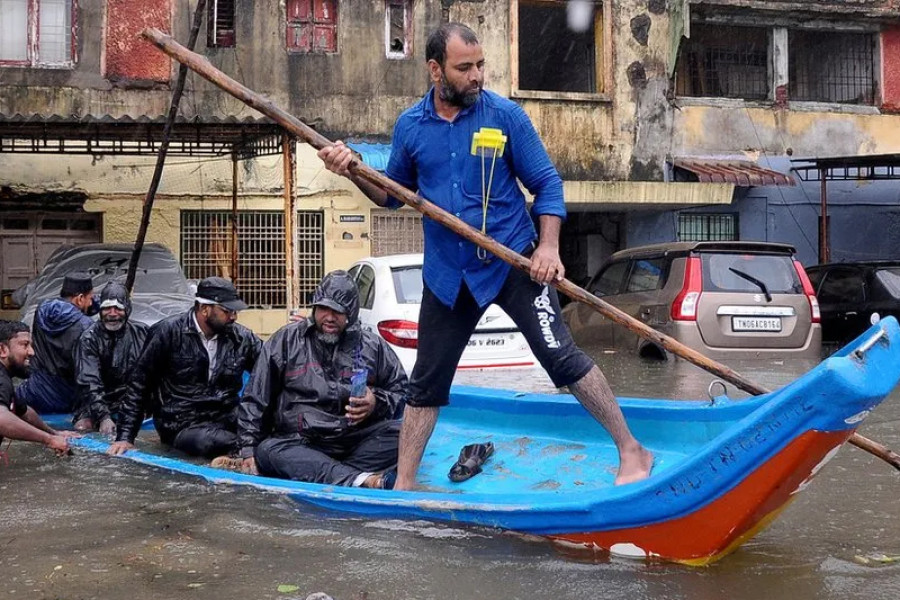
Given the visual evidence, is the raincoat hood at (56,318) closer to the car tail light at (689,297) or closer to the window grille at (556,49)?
the car tail light at (689,297)

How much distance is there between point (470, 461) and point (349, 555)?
3.93 ft

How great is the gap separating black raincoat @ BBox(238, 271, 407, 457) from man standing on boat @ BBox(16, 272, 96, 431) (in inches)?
110

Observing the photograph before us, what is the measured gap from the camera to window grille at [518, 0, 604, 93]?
19.3 metres

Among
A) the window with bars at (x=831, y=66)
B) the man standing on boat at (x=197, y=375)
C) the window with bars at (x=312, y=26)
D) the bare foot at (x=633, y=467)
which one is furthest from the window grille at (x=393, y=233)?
the bare foot at (x=633, y=467)

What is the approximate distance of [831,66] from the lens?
21172mm

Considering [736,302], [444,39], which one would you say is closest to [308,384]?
[444,39]

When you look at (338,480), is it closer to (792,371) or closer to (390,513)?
(390,513)

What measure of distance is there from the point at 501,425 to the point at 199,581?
2.65 metres

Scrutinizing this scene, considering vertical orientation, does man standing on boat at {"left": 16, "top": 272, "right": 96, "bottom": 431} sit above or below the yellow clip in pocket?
below

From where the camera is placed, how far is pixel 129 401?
6.48 meters

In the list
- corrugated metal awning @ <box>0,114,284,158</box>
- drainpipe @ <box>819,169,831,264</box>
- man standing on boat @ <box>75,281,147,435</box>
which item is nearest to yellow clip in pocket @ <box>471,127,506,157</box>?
man standing on boat @ <box>75,281,147,435</box>

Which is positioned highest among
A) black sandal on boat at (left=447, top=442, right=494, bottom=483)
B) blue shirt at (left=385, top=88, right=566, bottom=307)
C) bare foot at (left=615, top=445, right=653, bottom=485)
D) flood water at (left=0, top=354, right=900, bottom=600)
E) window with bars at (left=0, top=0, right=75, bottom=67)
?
window with bars at (left=0, top=0, right=75, bottom=67)

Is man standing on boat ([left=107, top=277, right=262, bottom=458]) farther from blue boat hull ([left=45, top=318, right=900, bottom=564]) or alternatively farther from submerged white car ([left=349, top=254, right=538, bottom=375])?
submerged white car ([left=349, top=254, right=538, bottom=375])

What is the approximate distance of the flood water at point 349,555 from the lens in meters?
3.92
